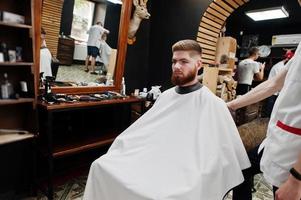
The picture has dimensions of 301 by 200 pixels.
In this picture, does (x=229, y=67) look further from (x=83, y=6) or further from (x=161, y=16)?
(x=83, y=6)

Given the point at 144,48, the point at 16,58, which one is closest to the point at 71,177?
the point at 16,58

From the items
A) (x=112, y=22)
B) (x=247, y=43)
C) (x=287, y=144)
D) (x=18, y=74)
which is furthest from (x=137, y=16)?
(x=247, y=43)

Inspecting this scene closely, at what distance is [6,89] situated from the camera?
1863 millimetres

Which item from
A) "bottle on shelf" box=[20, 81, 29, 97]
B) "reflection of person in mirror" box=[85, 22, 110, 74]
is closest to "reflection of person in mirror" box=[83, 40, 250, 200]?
"bottle on shelf" box=[20, 81, 29, 97]

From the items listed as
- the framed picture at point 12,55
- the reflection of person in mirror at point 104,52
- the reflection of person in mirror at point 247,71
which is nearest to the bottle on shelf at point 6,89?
the framed picture at point 12,55

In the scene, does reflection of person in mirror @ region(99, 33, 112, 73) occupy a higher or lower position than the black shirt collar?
higher

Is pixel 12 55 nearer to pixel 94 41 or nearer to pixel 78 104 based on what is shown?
pixel 78 104

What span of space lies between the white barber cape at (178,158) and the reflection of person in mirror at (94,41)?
137cm

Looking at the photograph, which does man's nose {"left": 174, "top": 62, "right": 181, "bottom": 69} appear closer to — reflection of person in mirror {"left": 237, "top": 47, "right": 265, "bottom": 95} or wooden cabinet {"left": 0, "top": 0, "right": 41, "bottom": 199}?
wooden cabinet {"left": 0, "top": 0, "right": 41, "bottom": 199}

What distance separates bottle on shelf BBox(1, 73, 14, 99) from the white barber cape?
100 cm

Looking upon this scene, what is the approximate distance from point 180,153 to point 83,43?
5.79ft

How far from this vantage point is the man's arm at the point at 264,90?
1.35 m

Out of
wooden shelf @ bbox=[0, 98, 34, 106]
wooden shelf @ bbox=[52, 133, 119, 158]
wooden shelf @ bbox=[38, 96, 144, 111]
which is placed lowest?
wooden shelf @ bbox=[52, 133, 119, 158]

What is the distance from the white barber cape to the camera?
119 centimetres
